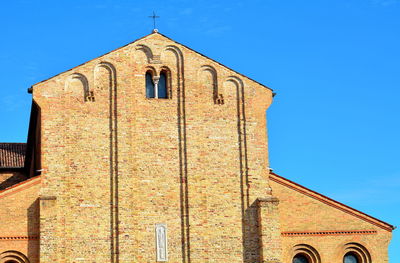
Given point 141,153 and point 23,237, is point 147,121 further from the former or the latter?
point 23,237

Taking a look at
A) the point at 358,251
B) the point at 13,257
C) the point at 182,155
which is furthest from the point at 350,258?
the point at 13,257

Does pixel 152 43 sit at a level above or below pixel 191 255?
above

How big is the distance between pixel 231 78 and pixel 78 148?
6743mm

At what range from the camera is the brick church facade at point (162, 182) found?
2903cm

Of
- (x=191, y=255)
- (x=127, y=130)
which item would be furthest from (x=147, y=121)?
(x=191, y=255)

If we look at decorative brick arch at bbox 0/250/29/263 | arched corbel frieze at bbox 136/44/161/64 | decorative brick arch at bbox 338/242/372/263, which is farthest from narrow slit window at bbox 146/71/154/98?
decorative brick arch at bbox 338/242/372/263

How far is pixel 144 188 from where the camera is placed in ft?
98.4

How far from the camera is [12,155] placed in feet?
136

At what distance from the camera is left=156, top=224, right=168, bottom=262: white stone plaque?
2952 centimetres

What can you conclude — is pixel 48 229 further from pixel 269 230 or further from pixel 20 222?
pixel 269 230

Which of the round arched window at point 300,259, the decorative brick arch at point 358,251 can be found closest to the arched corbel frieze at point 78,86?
the round arched window at point 300,259

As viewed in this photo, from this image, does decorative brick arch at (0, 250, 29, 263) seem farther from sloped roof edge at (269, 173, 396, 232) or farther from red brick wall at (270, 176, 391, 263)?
sloped roof edge at (269, 173, 396, 232)

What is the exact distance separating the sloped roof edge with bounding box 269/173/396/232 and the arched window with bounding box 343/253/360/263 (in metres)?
1.47

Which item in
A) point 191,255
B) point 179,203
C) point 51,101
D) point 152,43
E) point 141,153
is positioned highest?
point 152,43
